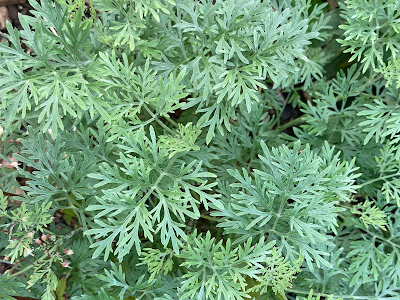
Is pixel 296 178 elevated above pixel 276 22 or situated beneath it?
situated beneath

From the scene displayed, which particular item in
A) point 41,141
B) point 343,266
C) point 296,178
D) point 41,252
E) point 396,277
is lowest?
point 343,266

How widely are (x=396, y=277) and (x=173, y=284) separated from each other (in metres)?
0.99

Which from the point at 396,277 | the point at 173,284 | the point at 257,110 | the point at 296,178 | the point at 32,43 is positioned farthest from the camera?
the point at 257,110

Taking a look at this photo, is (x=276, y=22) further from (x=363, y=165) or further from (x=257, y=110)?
(x=363, y=165)

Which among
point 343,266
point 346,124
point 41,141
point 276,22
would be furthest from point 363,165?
point 41,141

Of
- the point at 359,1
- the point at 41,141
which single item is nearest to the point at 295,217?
the point at 359,1

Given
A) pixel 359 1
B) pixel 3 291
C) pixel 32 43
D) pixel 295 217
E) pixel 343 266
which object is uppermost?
pixel 32 43

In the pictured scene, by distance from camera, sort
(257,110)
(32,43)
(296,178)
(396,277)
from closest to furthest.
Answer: (32,43) → (296,178) → (396,277) → (257,110)

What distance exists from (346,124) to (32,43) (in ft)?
4.97

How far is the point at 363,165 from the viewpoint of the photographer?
202 cm

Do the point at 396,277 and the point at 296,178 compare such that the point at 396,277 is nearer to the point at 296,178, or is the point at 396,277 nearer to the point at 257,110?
the point at 296,178

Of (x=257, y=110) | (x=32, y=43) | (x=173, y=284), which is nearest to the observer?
(x=32, y=43)

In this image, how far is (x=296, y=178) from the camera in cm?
146

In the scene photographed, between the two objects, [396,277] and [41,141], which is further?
[396,277]
